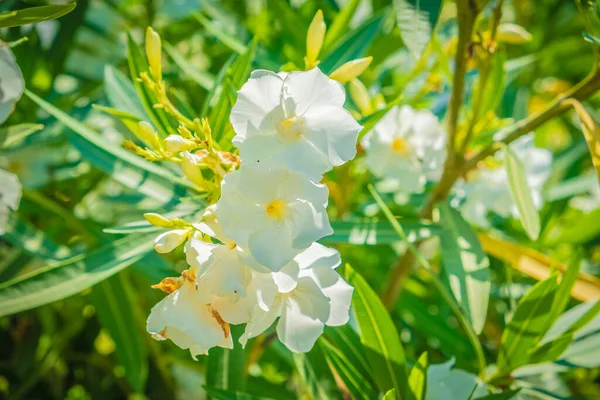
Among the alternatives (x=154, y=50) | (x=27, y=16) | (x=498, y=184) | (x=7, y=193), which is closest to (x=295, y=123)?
(x=154, y=50)

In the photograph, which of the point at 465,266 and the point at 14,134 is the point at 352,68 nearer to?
the point at 465,266

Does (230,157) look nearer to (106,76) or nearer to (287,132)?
(287,132)

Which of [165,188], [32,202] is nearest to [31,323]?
[32,202]

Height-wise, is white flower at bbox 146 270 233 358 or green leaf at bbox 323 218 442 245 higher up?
white flower at bbox 146 270 233 358

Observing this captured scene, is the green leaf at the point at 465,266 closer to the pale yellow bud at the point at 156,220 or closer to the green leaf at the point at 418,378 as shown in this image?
the green leaf at the point at 418,378

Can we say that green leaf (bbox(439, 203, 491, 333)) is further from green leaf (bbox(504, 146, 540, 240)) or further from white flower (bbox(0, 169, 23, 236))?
white flower (bbox(0, 169, 23, 236))

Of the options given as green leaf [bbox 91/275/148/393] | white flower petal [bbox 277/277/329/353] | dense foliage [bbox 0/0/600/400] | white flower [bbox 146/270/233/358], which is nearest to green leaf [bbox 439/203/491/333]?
A: dense foliage [bbox 0/0/600/400]

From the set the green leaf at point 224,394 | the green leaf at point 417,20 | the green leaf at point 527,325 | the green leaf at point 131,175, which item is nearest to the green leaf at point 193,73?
the green leaf at point 131,175

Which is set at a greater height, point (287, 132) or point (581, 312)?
point (287, 132)
